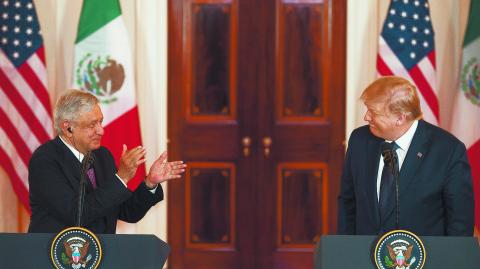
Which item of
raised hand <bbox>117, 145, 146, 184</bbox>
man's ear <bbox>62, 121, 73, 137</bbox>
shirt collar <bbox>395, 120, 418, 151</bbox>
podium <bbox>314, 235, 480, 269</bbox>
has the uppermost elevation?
man's ear <bbox>62, 121, 73, 137</bbox>

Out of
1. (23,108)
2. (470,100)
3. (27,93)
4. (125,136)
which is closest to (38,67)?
(27,93)

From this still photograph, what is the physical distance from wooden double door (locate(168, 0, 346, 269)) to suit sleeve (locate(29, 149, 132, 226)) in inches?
112

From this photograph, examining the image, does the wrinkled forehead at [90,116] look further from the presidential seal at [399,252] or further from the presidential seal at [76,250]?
the presidential seal at [399,252]

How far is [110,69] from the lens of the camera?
5.65 metres

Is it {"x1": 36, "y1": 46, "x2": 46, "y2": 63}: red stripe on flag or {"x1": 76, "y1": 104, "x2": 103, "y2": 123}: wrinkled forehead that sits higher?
{"x1": 36, "y1": 46, "x2": 46, "y2": 63}: red stripe on flag

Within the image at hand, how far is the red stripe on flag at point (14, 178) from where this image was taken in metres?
5.57

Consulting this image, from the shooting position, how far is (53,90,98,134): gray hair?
10.7 ft

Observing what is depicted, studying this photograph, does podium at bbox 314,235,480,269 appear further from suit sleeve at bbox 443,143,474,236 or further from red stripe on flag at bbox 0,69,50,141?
red stripe on flag at bbox 0,69,50,141

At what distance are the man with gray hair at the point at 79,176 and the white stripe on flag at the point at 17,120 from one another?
232 centimetres

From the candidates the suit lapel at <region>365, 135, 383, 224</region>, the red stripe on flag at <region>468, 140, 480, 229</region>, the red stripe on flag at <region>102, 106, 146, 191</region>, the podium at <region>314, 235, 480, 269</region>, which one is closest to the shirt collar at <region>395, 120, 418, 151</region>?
the suit lapel at <region>365, 135, 383, 224</region>

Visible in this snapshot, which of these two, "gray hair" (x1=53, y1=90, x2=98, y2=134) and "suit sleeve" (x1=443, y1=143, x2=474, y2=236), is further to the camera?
"gray hair" (x1=53, y1=90, x2=98, y2=134)

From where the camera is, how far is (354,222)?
3484mm

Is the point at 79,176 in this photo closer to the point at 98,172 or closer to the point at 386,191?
the point at 98,172

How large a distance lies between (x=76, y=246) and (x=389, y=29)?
3464 millimetres
